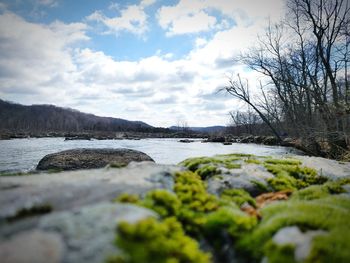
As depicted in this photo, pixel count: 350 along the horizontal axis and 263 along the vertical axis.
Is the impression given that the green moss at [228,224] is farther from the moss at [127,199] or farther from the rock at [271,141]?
the rock at [271,141]

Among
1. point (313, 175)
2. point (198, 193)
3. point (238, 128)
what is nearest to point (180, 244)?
point (198, 193)

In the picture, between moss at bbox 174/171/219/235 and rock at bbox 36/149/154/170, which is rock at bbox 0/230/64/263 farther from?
rock at bbox 36/149/154/170

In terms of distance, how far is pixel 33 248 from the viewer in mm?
2266

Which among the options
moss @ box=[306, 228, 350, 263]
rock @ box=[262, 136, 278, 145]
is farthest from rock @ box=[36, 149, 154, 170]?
rock @ box=[262, 136, 278, 145]

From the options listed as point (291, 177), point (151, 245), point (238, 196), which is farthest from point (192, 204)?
point (291, 177)

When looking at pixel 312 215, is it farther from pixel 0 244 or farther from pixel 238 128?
pixel 238 128

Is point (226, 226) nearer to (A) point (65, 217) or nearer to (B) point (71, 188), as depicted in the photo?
(A) point (65, 217)

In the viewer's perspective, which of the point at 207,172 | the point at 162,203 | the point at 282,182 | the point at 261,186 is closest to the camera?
the point at 162,203

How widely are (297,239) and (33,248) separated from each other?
2651mm

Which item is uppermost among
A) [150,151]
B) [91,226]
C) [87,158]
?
[91,226]

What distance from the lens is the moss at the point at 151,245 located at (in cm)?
A: 240

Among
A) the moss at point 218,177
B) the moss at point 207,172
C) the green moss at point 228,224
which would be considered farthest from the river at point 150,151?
the green moss at point 228,224

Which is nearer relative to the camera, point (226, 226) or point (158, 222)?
point (158, 222)

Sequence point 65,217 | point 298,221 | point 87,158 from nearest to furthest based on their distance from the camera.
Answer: point 65,217 < point 298,221 < point 87,158
